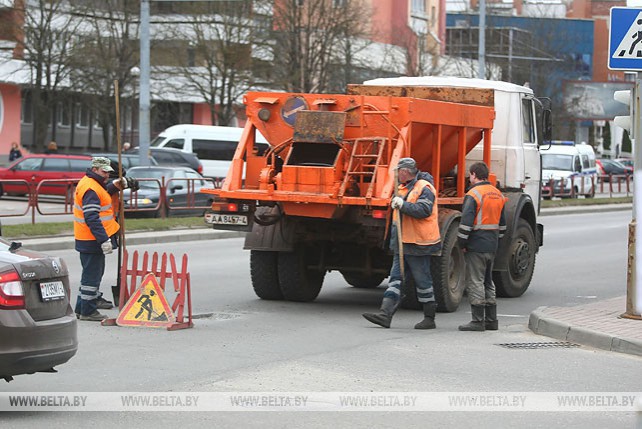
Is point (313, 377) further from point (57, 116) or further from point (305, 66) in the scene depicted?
point (57, 116)

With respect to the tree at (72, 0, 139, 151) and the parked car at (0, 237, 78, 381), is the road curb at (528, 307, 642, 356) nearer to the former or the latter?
the parked car at (0, 237, 78, 381)

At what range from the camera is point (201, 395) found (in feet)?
28.0

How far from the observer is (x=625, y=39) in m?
12.1

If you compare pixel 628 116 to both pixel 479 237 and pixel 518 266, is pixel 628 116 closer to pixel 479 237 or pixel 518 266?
pixel 479 237

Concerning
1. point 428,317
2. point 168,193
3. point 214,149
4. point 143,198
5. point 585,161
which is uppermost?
point 214,149

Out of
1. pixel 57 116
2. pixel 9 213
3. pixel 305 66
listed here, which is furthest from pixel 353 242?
pixel 57 116

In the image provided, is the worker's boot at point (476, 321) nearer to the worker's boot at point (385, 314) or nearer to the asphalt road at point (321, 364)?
the asphalt road at point (321, 364)

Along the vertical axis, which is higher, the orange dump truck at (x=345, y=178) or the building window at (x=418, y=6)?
the building window at (x=418, y=6)

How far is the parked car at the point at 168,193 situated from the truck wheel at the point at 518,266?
1497 cm

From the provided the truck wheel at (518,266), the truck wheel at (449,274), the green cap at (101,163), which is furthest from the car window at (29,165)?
the truck wheel at (449,274)

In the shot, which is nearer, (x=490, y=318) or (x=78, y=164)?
(x=490, y=318)

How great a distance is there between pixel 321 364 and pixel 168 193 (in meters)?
21.0

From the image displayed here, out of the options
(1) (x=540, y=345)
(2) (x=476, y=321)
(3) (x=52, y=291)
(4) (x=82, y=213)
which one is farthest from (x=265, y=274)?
(3) (x=52, y=291)

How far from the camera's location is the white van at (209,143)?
4750 cm
